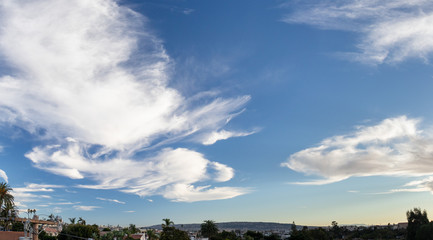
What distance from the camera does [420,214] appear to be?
321 ft

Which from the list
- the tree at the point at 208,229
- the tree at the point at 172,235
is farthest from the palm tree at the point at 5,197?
the tree at the point at 208,229

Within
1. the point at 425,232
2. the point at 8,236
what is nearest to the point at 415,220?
the point at 425,232

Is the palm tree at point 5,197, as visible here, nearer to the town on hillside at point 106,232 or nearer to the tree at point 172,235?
the town on hillside at point 106,232

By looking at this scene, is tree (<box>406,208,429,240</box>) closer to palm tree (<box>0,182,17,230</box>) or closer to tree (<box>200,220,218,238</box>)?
tree (<box>200,220,218,238</box>)

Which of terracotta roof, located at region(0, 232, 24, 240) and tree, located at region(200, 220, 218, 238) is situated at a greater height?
terracotta roof, located at region(0, 232, 24, 240)

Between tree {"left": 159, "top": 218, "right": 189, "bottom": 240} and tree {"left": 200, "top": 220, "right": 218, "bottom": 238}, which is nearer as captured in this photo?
tree {"left": 159, "top": 218, "right": 189, "bottom": 240}

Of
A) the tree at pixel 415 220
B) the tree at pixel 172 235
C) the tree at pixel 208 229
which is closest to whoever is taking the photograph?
the tree at pixel 172 235

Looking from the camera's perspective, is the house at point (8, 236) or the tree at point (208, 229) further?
the tree at point (208, 229)

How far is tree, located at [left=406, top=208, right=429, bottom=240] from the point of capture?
316 feet

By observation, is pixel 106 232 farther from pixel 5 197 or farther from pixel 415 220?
pixel 415 220

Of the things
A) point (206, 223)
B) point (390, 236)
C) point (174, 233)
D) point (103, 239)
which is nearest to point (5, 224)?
point (103, 239)

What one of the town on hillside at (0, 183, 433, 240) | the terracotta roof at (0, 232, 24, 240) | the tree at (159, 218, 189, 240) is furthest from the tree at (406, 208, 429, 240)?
the terracotta roof at (0, 232, 24, 240)

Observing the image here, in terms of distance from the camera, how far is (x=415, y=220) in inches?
3853

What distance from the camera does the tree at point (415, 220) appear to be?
316ft
